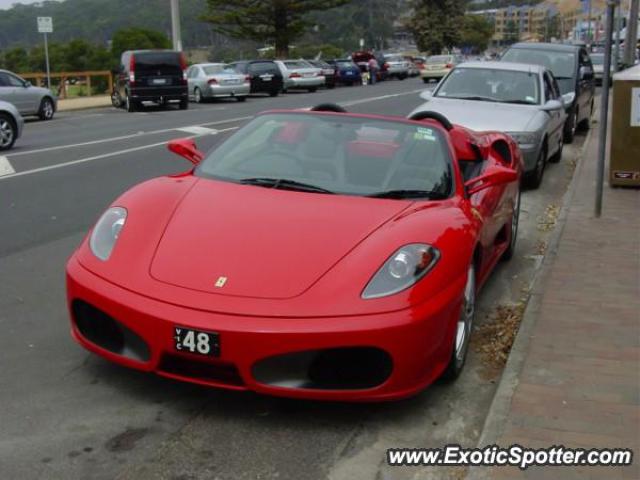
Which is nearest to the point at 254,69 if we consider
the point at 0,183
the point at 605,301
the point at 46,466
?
the point at 0,183

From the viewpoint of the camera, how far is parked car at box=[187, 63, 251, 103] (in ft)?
98.9

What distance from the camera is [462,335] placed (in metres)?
4.62

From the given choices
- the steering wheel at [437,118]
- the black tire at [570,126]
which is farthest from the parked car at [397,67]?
the steering wheel at [437,118]

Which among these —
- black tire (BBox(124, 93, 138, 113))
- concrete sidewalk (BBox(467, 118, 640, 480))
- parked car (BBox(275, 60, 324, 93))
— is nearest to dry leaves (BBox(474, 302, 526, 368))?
concrete sidewalk (BBox(467, 118, 640, 480))

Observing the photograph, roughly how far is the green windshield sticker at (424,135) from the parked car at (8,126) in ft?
36.4

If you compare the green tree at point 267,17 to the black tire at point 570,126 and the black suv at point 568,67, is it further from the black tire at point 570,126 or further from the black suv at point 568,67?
the black tire at point 570,126

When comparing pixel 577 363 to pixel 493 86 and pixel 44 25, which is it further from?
pixel 44 25

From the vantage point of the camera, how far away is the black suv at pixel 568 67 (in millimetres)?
15789

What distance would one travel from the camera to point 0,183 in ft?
35.1

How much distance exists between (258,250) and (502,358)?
1.74m

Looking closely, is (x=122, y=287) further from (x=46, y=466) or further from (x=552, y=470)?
(x=552, y=470)

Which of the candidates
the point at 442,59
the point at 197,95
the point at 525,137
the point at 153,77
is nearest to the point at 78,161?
the point at 525,137

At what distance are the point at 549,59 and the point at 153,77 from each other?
1395cm

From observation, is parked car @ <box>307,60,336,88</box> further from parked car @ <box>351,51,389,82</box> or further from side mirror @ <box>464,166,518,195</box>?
side mirror @ <box>464,166,518,195</box>
